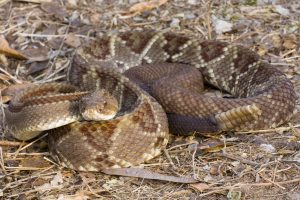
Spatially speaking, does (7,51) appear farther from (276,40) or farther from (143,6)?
(276,40)

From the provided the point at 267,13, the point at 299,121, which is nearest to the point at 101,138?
the point at 299,121

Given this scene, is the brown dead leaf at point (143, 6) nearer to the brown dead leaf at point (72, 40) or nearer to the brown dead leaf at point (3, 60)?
the brown dead leaf at point (72, 40)

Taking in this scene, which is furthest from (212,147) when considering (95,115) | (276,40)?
(276,40)

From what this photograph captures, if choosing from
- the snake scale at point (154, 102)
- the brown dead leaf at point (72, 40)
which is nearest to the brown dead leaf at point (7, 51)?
the brown dead leaf at point (72, 40)

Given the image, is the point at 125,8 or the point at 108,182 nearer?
the point at 108,182

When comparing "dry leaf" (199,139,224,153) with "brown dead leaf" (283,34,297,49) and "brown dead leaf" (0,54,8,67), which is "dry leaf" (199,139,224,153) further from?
"brown dead leaf" (0,54,8,67)

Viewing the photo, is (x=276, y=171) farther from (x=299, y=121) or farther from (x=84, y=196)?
(x=84, y=196)

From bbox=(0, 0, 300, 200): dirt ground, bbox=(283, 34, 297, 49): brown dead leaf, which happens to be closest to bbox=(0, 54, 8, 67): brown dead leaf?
bbox=(0, 0, 300, 200): dirt ground
